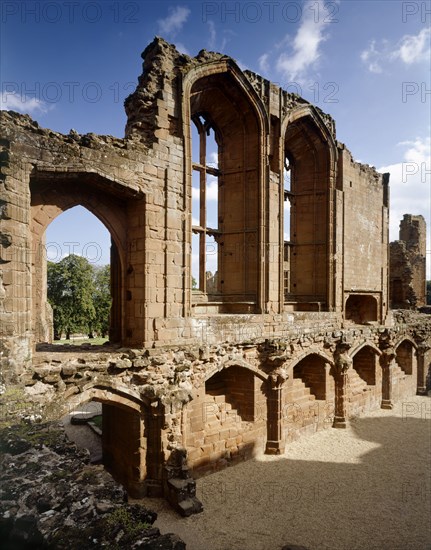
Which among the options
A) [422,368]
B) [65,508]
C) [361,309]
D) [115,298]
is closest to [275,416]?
[115,298]

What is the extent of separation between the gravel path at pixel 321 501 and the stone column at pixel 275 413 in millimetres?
282

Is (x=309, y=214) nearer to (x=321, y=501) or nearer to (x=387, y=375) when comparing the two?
(x=387, y=375)

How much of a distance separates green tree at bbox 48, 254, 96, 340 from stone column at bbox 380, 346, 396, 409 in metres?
22.1

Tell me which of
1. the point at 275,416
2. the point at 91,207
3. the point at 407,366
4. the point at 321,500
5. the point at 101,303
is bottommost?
the point at 321,500

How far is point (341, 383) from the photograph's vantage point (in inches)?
500

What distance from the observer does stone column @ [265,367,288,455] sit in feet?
33.7

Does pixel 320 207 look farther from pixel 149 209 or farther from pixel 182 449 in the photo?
pixel 182 449

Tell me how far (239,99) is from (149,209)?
542cm

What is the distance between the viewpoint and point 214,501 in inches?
312

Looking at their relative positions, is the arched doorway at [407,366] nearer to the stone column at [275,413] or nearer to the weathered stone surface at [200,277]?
the weathered stone surface at [200,277]

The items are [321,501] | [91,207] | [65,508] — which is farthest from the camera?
[91,207]

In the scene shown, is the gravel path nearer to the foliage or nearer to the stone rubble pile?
the stone rubble pile

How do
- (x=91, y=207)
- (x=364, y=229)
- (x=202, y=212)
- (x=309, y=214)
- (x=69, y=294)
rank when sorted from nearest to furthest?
(x=91, y=207) < (x=202, y=212) < (x=309, y=214) < (x=364, y=229) < (x=69, y=294)

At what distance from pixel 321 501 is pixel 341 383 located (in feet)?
17.7
